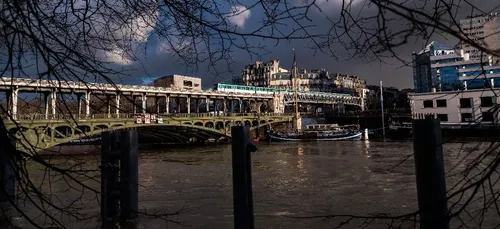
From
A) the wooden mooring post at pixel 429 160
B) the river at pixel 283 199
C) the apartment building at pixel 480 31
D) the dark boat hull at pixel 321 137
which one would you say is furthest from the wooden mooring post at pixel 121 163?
the dark boat hull at pixel 321 137

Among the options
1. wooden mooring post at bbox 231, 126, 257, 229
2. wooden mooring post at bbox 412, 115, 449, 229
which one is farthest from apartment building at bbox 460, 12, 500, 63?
wooden mooring post at bbox 231, 126, 257, 229

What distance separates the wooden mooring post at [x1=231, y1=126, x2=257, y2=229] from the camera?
4.02 m

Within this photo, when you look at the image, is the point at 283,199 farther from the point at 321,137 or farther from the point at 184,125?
the point at 321,137

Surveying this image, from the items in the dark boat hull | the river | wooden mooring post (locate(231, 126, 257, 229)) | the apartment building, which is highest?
the apartment building

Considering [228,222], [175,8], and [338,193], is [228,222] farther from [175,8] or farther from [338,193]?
[175,8]

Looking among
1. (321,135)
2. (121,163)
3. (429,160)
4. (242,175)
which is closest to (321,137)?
(321,135)

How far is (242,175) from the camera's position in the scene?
4.08 meters

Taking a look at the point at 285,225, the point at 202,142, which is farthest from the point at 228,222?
the point at 202,142

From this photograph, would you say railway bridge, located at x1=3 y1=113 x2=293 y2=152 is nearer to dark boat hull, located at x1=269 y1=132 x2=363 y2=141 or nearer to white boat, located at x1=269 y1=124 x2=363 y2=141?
dark boat hull, located at x1=269 y1=132 x2=363 y2=141

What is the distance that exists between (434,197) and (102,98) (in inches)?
87.8

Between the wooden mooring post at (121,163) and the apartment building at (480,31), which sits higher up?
the apartment building at (480,31)

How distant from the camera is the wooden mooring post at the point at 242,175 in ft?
13.2

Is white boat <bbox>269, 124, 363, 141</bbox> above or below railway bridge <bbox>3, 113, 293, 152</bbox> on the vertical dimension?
below

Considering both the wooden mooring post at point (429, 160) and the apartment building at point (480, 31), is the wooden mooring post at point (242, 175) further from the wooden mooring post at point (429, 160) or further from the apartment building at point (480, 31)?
the apartment building at point (480, 31)
